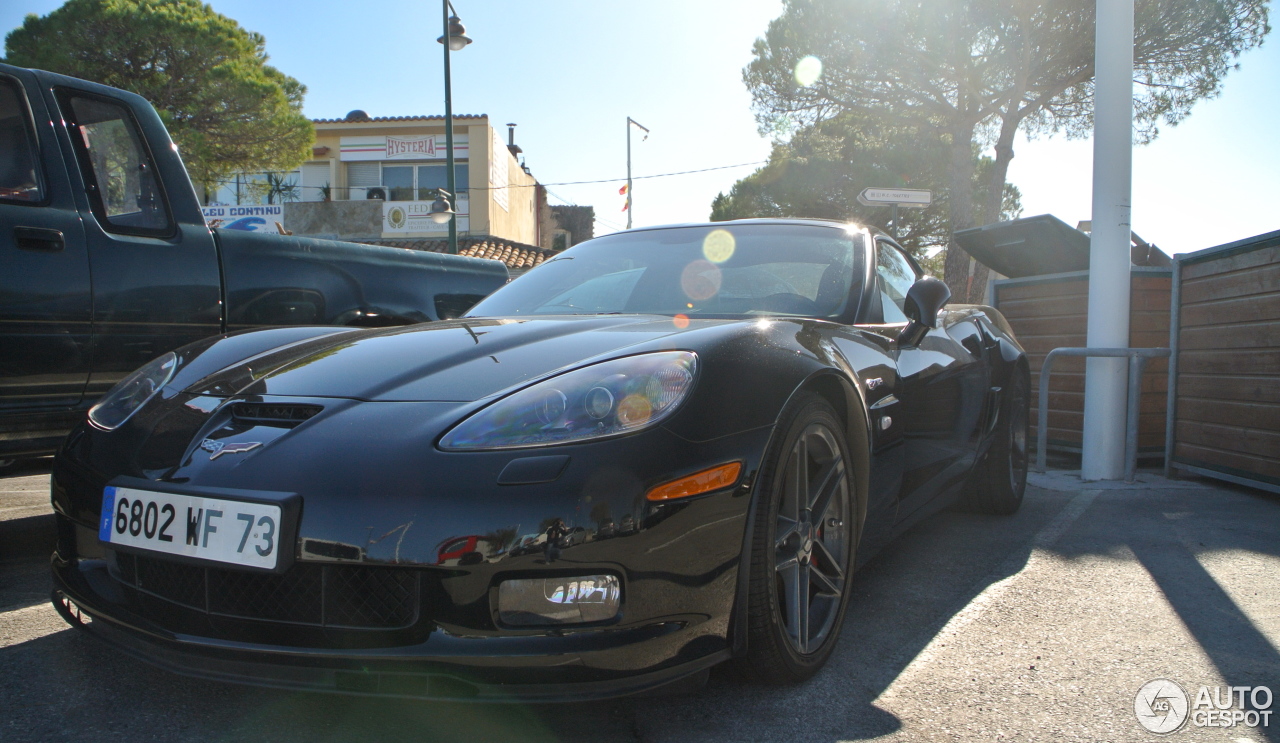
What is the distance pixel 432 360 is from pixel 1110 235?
15.1 feet

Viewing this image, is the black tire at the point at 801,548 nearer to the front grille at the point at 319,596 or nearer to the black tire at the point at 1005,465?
the front grille at the point at 319,596

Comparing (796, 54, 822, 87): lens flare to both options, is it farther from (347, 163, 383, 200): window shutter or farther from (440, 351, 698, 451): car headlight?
(440, 351, 698, 451): car headlight

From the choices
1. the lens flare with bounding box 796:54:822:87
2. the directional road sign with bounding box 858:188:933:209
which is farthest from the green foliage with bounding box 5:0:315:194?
the directional road sign with bounding box 858:188:933:209

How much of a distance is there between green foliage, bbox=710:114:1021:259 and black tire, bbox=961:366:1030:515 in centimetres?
1621

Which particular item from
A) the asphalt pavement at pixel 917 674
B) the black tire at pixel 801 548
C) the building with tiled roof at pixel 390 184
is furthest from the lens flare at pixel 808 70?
the black tire at pixel 801 548

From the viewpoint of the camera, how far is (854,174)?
25828mm

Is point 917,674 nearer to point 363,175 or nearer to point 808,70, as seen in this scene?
point 808,70

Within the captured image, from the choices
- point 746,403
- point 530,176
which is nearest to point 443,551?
point 746,403

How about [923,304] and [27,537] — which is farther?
[27,537]

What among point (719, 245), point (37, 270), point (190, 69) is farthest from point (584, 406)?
point (190, 69)

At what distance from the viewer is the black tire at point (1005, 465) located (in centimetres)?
394

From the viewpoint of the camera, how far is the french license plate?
1610 mm

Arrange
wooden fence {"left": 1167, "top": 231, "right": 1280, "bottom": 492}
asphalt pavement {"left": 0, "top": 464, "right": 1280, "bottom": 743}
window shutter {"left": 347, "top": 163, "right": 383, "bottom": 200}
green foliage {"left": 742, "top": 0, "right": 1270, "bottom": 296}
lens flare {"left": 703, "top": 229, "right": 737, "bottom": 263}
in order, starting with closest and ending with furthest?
asphalt pavement {"left": 0, "top": 464, "right": 1280, "bottom": 743} < lens flare {"left": 703, "top": 229, "right": 737, "bottom": 263} < wooden fence {"left": 1167, "top": 231, "right": 1280, "bottom": 492} < green foliage {"left": 742, "top": 0, "right": 1270, "bottom": 296} < window shutter {"left": 347, "top": 163, "right": 383, "bottom": 200}

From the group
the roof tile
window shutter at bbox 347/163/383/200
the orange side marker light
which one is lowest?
the orange side marker light
